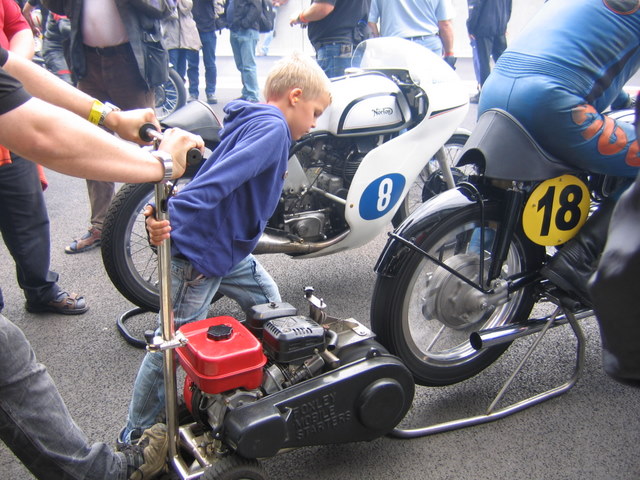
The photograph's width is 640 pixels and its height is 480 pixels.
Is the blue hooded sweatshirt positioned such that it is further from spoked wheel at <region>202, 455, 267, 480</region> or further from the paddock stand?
the paddock stand

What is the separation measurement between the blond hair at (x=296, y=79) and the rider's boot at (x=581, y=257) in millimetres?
1049

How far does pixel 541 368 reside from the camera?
266 centimetres

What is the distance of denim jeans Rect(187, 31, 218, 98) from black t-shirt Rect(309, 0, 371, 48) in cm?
351

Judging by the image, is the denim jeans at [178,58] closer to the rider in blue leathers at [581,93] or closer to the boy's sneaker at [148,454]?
the rider in blue leathers at [581,93]

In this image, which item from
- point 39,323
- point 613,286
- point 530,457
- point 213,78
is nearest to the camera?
point 613,286

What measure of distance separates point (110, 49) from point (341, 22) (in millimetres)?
1807

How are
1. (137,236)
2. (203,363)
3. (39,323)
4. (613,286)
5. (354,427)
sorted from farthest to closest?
(137,236), (39,323), (354,427), (203,363), (613,286)

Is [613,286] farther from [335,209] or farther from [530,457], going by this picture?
[335,209]

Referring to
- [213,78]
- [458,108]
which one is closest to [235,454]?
[458,108]

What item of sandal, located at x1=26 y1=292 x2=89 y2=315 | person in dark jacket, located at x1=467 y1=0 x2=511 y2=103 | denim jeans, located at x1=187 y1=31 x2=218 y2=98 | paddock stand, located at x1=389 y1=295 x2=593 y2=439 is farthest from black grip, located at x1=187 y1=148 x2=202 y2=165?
denim jeans, located at x1=187 y1=31 x2=218 y2=98

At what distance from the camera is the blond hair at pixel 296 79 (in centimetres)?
209

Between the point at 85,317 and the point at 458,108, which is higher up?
the point at 458,108

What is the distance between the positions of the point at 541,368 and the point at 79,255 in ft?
9.22

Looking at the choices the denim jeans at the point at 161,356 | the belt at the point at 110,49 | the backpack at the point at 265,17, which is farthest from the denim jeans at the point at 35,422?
the backpack at the point at 265,17
